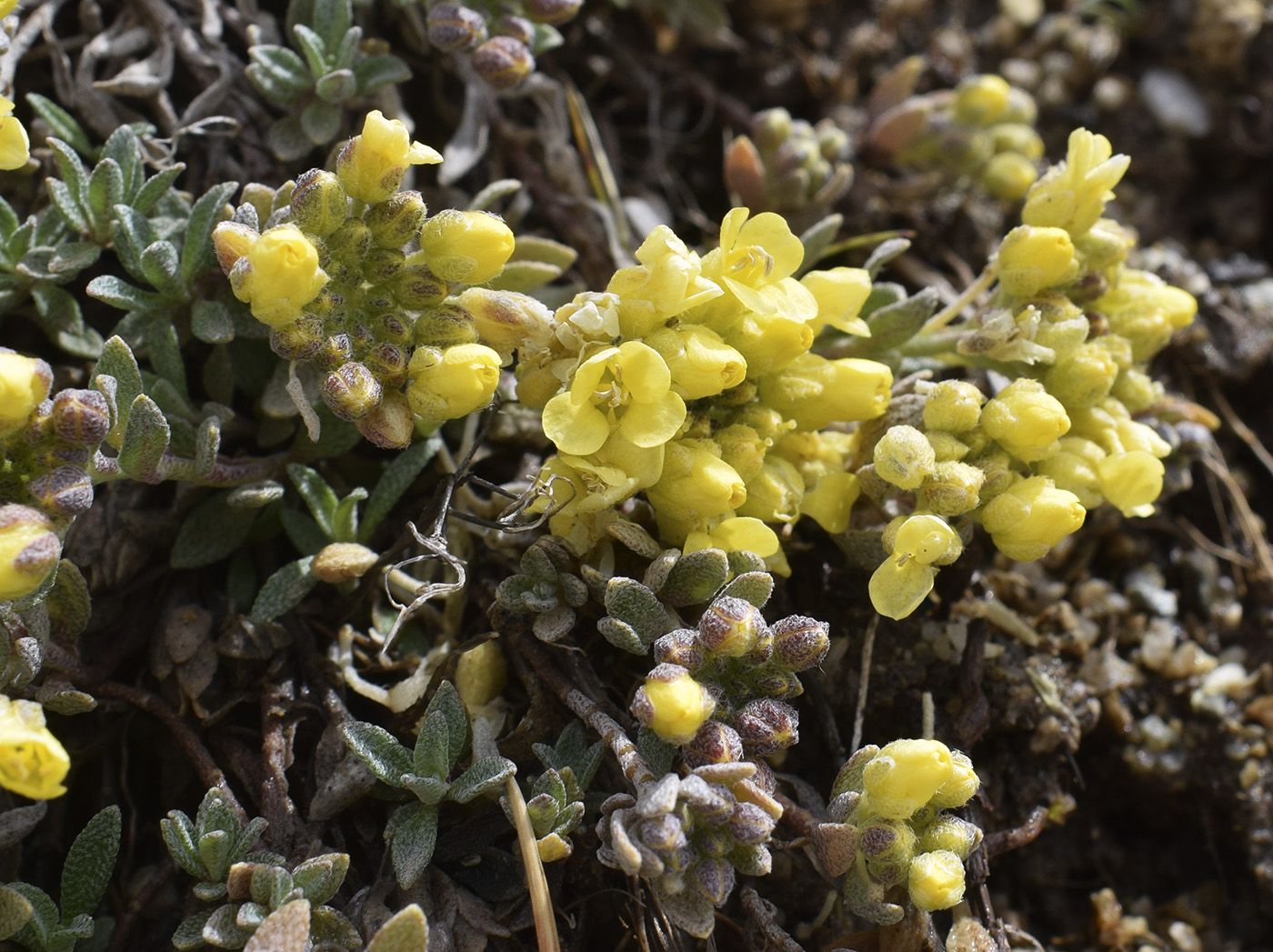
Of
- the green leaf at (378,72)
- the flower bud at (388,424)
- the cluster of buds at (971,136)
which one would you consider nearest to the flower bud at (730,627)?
the flower bud at (388,424)

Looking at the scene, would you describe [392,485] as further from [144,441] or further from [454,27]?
[454,27]

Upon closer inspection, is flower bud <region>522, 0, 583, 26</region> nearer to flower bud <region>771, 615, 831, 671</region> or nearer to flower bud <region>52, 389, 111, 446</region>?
flower bud <region>52, 389, 111, 446</region>

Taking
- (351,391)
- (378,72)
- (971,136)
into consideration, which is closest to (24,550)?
(351,391)

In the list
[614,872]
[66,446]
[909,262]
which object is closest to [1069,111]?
[909,262]

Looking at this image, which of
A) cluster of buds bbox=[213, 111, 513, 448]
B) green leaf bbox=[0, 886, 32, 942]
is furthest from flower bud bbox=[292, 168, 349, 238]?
green leaf bbox=[0, 886, 32, 942]

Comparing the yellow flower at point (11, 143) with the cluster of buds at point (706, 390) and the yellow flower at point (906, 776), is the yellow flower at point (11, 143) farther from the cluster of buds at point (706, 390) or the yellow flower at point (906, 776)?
the yellow flower at point (906, 776)

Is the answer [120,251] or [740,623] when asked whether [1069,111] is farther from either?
[120,251]
